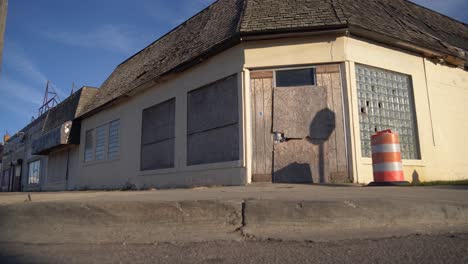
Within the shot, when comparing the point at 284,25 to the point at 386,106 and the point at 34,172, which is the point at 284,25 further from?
the point at 34,172

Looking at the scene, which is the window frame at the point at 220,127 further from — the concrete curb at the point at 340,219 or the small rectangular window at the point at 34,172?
the small rectangular window at the point at 34,172

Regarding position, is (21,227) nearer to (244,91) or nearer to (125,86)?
(244,91)

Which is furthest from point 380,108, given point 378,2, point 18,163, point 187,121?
point 18,163

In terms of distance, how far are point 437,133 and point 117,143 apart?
1155cm

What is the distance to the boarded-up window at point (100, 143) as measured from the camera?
15703mm

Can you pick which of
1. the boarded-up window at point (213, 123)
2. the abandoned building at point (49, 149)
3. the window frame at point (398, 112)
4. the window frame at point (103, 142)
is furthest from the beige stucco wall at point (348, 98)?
the abandoned building at point (49, 149)

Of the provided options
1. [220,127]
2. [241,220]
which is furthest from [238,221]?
[220,127]

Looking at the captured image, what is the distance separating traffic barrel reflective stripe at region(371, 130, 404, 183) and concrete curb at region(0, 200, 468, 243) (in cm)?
268

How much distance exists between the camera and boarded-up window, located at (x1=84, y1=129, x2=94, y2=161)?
16844mm

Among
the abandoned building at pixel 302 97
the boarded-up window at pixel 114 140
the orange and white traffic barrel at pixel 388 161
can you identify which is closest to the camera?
the orange and white traffic barrel at pixel 388 161

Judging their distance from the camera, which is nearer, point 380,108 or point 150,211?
point 150,211

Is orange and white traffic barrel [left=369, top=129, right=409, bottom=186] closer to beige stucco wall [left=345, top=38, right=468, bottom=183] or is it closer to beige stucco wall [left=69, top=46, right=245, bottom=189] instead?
beige stucco wall [left=345, top=38, right=468, bottom=183]

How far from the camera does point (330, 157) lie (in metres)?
8.52

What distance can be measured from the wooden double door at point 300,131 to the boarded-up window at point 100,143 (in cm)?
911
